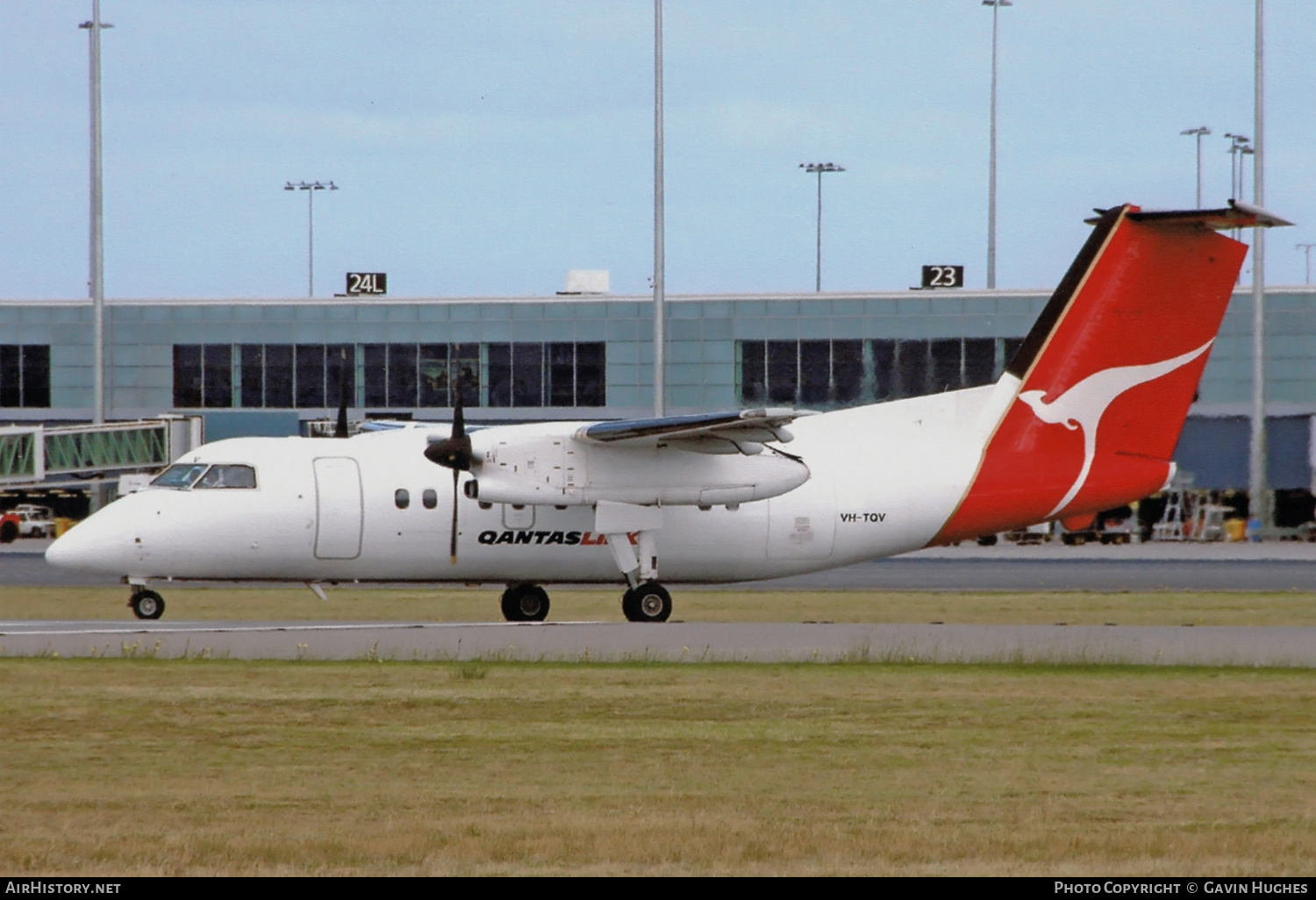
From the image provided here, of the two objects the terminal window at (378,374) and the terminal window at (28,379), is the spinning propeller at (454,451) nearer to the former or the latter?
the terminal window at (378,374)

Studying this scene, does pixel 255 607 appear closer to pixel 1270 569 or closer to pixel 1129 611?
pixel 1129 611

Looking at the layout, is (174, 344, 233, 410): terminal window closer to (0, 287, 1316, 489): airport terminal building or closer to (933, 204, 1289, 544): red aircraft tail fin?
(0, 287, 1316, 489): airport terminal building

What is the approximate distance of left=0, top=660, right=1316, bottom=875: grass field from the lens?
33.4ft

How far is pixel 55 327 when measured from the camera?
7412cm

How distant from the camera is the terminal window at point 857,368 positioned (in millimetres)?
70375

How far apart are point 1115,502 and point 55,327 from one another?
190 feet

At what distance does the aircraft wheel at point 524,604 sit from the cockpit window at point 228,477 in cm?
443

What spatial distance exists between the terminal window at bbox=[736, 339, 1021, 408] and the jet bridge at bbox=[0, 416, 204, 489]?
3164cm

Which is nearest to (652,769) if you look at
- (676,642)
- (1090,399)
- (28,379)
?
(676,642)

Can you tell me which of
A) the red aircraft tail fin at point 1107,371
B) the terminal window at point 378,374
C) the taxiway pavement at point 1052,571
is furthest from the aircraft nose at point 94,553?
the terminal window at point 378,374

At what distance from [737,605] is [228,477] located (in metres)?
9.71

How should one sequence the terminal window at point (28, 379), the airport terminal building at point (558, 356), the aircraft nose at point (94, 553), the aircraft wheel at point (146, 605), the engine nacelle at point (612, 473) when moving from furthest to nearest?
the terminal window at point (28, 379)
the airport terminal building at point (558, 356)
the aircraft wheel at point (146, 605)
the engine nacelle at point (612, 473)
the aircraft nose at point (94, 553)

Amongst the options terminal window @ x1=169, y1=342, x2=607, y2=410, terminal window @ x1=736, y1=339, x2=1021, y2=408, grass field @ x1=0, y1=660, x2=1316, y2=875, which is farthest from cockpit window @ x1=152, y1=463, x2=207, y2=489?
terminal window @ x1=169, y1=342, x2=607, y2=410
